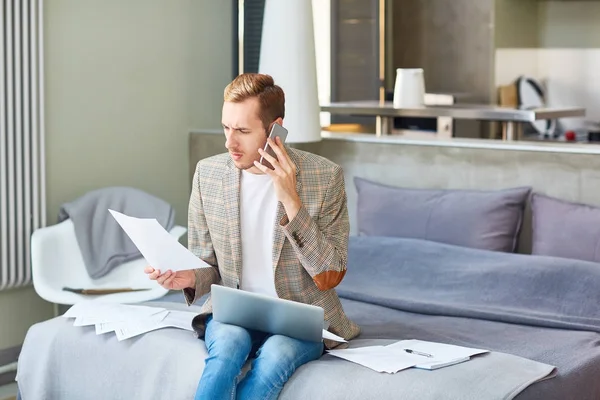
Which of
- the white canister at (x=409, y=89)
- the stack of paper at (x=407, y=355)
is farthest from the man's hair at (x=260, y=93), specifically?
the white canister at (x=409, y=89)

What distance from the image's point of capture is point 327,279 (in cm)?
267

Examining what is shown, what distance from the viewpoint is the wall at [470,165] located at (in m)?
3.75

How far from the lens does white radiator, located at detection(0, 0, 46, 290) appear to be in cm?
396

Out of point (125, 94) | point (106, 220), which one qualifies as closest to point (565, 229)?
point (106, 220)

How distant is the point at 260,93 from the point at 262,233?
388 mm

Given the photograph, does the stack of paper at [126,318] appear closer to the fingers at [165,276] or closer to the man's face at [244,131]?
the fingers at [165,276]

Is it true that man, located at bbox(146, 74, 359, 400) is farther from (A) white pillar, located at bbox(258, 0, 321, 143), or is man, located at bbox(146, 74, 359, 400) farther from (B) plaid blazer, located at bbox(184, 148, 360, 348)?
(A) white pillar, located at bbox(258, 0, 321, 143)

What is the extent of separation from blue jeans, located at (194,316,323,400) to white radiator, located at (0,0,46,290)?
5.50ft

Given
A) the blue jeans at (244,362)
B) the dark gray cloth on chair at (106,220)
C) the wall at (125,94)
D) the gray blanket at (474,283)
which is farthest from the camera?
the wall at (125,94)

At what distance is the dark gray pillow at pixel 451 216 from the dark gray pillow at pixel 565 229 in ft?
0.31

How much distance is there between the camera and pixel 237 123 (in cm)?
268

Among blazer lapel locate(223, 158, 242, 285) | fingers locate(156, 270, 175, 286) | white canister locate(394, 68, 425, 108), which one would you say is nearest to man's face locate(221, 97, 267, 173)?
blazer lapel locate(223, 158, 242, 285)

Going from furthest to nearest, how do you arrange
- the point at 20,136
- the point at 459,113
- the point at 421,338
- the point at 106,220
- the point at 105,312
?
the point at 459,113 → the point at 106,220 → the point at 20,136 → the point at 105,312 → the point at 421,338

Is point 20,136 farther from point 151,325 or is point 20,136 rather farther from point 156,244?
point 156,244
